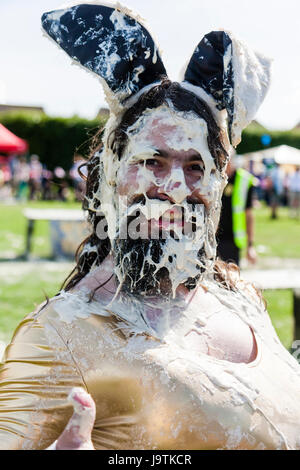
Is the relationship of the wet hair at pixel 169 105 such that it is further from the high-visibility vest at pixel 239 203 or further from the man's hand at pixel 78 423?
the high-visibility vest at pixel 239 203

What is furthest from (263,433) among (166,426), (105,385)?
(105,385)

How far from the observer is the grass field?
6.59 m

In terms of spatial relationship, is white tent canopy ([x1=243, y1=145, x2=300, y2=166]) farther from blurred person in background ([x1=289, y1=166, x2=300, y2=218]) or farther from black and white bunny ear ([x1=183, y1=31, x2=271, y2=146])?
black and white bunny ear ([x1=183, y1=31, x2=271, y2=146])

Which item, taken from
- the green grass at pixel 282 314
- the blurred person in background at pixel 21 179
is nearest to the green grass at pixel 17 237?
the green grass at pixel 282 314

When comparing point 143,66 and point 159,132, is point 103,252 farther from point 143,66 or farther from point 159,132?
point 143,66

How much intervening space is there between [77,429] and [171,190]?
2.17 feet

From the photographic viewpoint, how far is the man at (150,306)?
4.99ft

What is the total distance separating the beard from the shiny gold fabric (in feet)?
0.57

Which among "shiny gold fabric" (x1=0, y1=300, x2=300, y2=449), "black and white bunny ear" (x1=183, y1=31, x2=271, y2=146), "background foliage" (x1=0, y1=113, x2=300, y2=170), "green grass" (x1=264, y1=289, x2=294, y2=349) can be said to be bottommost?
"green grass" (x1=264, y1=289, x2=294, y2=349)

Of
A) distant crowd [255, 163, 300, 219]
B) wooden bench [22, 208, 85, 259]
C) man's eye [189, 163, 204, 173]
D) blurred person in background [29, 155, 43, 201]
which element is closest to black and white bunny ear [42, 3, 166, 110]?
man's eye [189, 163, 204, 173]

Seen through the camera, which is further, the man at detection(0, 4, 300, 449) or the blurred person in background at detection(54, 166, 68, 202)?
the blurred person in background at detection(54, 166, 68, 202)

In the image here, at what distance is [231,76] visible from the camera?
180 centimetres

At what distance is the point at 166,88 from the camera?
1.78 metres

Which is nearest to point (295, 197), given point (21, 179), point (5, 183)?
point (21, 179)
